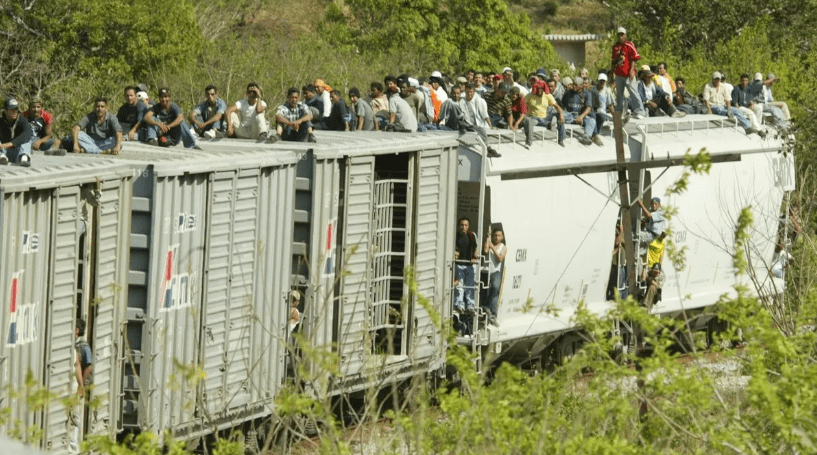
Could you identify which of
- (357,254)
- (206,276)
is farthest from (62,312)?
(357,254)

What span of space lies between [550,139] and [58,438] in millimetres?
11383

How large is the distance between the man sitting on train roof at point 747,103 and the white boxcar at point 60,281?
1628 centimetres

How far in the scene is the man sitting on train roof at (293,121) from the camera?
71.4 feet

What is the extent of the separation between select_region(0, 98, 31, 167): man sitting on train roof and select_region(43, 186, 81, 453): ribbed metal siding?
1797 millimetres

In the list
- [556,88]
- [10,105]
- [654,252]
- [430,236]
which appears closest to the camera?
[10,105]

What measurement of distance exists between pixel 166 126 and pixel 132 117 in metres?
0.73

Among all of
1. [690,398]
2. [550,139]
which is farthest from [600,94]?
[690,398]

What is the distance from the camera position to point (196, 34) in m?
52.2

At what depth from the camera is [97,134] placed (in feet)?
64.0

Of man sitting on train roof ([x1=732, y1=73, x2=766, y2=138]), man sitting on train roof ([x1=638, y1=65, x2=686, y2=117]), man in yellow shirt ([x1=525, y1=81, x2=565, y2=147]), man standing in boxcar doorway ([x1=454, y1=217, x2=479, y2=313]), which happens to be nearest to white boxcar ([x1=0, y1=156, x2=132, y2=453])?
man standing in boxcar doorway ([x1=454, y1=217, x2=479, y2=313])

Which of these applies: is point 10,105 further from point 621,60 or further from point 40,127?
point 621,60

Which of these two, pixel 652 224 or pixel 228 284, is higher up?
pixel 652 224

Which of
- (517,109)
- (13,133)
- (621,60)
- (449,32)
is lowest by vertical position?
(13,133)

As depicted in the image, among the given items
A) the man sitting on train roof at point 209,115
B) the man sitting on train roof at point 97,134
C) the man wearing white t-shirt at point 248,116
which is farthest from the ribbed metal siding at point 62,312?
the man sitting on train roof at point 209,115
